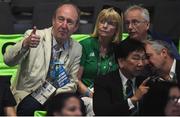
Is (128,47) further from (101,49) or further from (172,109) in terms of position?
(172,109)

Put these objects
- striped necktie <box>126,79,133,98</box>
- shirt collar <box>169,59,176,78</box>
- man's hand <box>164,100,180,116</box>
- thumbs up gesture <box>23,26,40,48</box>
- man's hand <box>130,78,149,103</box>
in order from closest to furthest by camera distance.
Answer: man's hand <box>164,100,180,116</box>
man's hand <box>130,78,149,103</box>
thumbs up gesture <box>23,26,40,48</box>
striped necktie <box>126,79,133,98</box>
shirt collar <box>169,59,176,78</box>

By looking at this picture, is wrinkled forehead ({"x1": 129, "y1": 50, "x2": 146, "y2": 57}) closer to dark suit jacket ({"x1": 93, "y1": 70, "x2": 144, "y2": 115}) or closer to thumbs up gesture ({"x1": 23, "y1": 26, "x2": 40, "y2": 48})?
dark suit jacket ({"x1": 93, "y1": 70, "x2": 144, "y2": 115})

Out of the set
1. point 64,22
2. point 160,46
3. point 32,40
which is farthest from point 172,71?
point 32,40

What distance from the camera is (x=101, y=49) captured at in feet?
14.7

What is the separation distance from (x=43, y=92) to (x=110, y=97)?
58 centimetres

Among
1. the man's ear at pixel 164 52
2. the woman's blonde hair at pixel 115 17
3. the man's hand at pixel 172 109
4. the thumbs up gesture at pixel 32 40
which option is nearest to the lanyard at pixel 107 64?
the woman's blonde hair at pixel 115 17

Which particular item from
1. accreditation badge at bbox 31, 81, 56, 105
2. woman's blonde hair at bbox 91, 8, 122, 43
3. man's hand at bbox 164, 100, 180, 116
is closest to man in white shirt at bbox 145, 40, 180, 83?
woman's blonde hair at bbox 91, 8, 122, 43

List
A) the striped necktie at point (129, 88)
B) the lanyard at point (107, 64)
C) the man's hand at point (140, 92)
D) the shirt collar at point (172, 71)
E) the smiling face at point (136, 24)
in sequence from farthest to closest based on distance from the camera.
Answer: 1. the smiling face at point (136, 24)
2. the lanyard at point (107, 64)
3. the shirt collar at point (172, 71)
4. the striped necktie at point (129, 88)
5. the man's hand at point (140, 92)

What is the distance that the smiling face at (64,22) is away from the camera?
4.21 m

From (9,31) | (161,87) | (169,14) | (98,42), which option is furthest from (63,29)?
(169,14)

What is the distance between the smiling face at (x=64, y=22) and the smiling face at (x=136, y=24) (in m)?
0.50

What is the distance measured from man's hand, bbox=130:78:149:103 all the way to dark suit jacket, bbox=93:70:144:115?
0.21ft

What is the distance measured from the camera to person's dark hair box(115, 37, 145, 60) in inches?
155

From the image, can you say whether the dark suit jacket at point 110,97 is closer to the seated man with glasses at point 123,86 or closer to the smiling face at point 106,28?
the seated man with glasses at point 123,86
